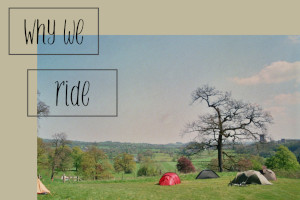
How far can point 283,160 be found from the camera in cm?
3391

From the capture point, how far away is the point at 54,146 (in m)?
33.4

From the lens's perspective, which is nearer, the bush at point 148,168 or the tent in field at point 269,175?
the tent in field at point 269,175

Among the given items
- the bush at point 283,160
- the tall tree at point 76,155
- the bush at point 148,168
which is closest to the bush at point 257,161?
the bush at point 283,160

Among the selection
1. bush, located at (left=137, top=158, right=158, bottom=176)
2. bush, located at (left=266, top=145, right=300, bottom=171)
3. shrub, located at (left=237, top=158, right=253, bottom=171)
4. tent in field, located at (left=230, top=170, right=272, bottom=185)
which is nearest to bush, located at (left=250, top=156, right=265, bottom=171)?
bush, located at (left=266, top=145, right=300, bottom=171)

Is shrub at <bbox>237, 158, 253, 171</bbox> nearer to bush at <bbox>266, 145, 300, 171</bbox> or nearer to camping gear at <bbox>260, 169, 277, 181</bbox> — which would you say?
camping gear at <bbox>260, 169, 277, 181</bbox>

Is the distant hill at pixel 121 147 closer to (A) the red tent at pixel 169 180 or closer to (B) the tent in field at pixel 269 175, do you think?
(A) the red tent at pixel 169 180

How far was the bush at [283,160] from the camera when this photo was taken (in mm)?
33281

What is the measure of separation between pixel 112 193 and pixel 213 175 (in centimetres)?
825

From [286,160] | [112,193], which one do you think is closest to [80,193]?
[112,193]

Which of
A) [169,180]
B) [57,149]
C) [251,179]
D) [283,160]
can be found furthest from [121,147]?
[251,179]

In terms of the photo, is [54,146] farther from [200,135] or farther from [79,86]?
[79,86]

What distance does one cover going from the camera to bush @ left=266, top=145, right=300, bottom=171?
33.3m

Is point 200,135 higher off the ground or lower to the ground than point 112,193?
higher

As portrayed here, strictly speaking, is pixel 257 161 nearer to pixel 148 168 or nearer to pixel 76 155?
pixel 148 168
